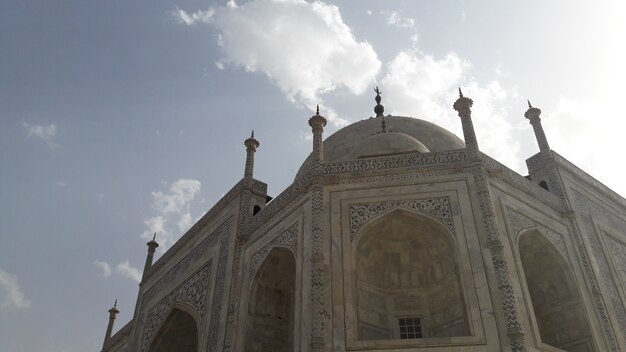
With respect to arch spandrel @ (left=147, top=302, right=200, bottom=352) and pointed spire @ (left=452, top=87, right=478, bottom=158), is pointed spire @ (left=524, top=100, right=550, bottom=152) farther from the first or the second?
arch spandrel @ (left=147, top=302, right=200, bottom=352)

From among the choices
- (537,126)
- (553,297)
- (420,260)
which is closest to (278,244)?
(420,260)

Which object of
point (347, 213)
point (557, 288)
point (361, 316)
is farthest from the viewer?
point (557, 288)

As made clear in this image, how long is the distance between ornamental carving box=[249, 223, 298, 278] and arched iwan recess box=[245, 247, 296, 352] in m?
0.12

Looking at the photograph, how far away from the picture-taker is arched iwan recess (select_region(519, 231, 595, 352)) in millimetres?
10234

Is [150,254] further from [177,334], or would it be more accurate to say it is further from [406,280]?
[406,280]

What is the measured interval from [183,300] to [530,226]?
8.09m

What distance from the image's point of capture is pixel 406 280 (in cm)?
1046

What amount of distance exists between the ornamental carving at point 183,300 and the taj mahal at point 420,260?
0.09m

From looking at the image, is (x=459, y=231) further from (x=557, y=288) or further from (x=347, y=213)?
(x=557, y=288)

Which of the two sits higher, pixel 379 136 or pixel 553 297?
pixel 379 136

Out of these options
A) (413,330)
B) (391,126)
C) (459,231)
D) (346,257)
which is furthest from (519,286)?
(391,126)

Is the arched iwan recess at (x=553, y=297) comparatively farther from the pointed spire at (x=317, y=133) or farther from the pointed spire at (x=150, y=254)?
the pointed spire at (x=150, y=254)

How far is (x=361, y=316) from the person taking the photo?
31.1 ft

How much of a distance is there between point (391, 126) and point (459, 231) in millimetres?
7142
